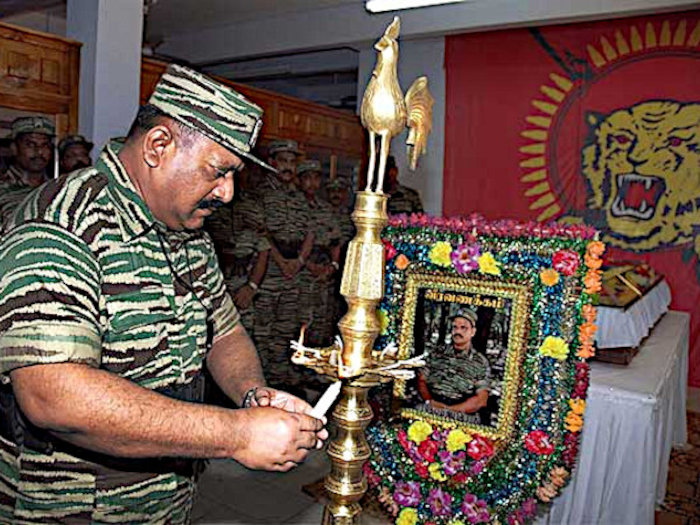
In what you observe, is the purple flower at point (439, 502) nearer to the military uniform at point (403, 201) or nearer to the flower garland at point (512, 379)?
the flower garland at point (512, 379)

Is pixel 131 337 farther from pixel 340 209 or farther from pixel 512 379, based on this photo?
pixel 340 209

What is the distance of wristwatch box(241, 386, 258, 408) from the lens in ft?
3.82

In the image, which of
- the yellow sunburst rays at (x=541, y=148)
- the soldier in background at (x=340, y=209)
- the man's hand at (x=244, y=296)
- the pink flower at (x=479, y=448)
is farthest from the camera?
the yellow sunburst rays at (x=541, y=148)

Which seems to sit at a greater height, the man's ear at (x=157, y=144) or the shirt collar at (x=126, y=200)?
the man's ear at (x=157, y=144)

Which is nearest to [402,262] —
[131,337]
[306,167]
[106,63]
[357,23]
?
[131,337]

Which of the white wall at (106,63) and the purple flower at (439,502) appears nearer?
the purple flower at (439,502)

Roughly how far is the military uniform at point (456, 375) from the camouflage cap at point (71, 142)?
95.5 inches

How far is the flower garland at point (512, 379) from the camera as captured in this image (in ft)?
6.21

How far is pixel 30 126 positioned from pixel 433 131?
11.8ft

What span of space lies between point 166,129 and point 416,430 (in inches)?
55.3

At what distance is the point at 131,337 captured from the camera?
1051mm

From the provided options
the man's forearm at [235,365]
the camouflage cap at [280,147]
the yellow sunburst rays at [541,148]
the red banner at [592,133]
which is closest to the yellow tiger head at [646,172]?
the red banner at [592,133]

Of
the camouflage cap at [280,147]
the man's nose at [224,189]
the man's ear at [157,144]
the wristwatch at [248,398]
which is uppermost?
the camouflage cap at [280,147]

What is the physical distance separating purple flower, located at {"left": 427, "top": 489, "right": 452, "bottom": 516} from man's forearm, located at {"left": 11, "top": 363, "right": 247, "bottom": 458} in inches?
52.7
